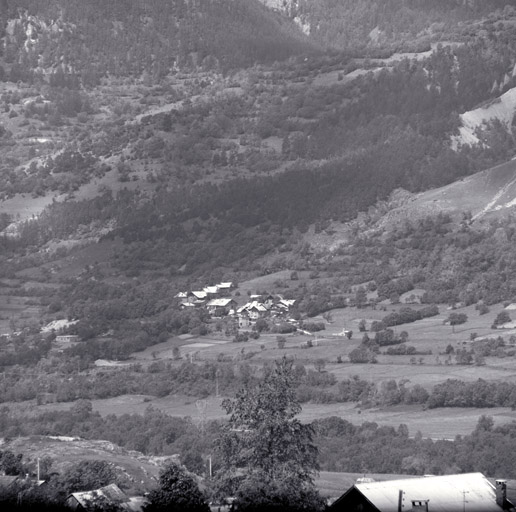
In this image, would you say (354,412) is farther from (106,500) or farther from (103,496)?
(106,500)

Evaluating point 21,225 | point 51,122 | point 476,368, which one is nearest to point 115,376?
point 476,368

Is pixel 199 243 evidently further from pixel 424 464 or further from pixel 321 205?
pixel 424 464

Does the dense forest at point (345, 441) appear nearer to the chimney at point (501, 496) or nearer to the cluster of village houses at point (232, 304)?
the chimney at point (501, 496)

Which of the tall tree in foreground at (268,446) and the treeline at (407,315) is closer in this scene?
the tall tree in foreground at (268,446)

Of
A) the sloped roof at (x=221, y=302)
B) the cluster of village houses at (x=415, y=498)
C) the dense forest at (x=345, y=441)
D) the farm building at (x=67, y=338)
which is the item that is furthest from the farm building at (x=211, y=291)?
the cluster of village houses at (x=415, y=498)

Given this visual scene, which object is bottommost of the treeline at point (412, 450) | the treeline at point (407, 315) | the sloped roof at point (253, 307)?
the treeline at point (412, 450)

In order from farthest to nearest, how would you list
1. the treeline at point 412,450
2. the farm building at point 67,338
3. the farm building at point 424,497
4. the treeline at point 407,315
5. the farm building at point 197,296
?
the farm building at point 197,296 → the farm building at point 67,338 → the treeline at point 407,315 → the treeline at point 412,450 → the farm building at point 424,497

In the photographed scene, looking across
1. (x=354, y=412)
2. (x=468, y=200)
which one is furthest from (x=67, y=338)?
(x=468, y=200)
